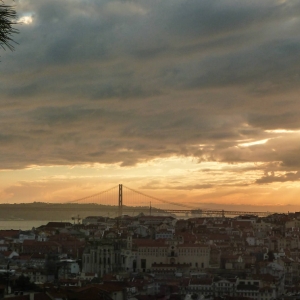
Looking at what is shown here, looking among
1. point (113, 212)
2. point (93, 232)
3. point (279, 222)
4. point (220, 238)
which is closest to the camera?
point (220, 238)

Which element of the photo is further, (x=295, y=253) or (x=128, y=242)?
(x=295, y=253)

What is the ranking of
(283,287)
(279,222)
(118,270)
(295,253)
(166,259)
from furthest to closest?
(279,222) → (295,253) → (166,259) → (118,270) → (283,287)

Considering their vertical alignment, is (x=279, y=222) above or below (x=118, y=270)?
above

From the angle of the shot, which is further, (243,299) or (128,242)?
(128,242)

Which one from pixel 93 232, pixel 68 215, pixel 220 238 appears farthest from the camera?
pixel 68 215

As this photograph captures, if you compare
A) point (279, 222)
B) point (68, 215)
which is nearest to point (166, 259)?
point (279, 222)

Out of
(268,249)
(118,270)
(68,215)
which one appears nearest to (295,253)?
(268,249)

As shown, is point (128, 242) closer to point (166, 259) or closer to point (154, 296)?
point (166, 259)

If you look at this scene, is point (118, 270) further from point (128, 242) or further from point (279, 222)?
point (279, 222)

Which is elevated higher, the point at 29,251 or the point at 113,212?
the point at 113,212
